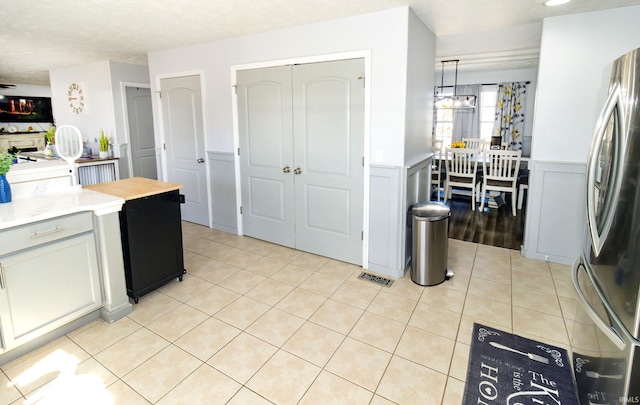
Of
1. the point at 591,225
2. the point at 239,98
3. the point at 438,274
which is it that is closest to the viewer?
the point at 591,225

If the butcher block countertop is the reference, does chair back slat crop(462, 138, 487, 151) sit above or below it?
above

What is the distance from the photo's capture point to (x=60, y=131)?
2.77 m

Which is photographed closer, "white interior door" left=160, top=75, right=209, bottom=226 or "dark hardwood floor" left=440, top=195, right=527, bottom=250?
"dark hardwood floor" left=440, top=195, right=527, bottom=250

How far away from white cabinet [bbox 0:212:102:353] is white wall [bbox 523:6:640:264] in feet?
13.1

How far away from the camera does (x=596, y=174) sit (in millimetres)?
1765

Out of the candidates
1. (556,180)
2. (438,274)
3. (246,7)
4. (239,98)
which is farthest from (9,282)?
(556,180)

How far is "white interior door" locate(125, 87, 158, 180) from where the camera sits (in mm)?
6080

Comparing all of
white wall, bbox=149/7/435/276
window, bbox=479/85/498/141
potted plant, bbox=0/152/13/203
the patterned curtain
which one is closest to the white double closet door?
white wall, bbox=149/7/435/276

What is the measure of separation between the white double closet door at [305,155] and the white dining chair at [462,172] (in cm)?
301

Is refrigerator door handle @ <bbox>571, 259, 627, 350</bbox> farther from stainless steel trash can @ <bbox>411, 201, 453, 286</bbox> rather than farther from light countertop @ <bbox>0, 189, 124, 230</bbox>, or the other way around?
light countertop @ <bbox>0, 189, 124, 230</bbox>

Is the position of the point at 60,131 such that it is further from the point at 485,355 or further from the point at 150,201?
the point at 485,355

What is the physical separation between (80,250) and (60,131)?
39.8 inches

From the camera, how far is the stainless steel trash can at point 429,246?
3168mm

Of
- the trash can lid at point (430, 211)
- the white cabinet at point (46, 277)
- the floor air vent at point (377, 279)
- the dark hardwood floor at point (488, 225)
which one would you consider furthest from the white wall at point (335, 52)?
the white cabinet at point (46, 277)
